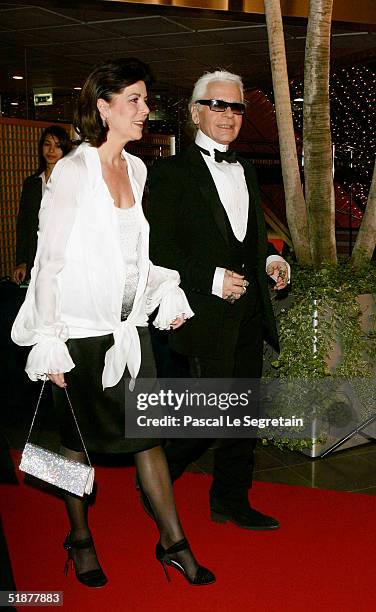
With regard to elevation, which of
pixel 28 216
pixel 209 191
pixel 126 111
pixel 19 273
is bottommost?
pixel 19 273

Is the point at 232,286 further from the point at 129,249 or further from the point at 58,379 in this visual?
the point at 58,379

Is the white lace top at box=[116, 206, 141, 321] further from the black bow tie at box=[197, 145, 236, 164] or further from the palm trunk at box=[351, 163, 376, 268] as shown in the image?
the palm trunk at box=[351, 163, 376, 268]

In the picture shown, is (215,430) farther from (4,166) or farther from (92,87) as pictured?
(4,166)

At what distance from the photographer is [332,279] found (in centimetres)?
407

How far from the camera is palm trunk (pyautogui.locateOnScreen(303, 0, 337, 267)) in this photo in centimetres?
430

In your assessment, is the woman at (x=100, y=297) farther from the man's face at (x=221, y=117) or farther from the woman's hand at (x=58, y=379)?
the man's face at (x=221, y=117)

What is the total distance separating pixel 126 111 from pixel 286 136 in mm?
2137

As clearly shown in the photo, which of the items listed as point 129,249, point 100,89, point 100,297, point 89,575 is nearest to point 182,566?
point 89,575

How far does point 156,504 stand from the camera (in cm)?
266

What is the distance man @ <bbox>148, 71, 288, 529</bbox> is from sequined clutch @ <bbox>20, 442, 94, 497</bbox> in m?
0.67

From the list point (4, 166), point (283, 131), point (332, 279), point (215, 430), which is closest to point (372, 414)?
point (332, 279)

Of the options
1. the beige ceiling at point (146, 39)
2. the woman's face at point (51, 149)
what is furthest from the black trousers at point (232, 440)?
the beige ceiling at point (146, 39)

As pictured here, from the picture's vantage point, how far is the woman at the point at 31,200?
15.8 ft

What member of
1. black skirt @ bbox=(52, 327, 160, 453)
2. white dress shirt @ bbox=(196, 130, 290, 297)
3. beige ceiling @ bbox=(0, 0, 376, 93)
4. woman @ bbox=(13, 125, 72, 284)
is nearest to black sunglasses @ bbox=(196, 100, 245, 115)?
white dress shirt @ bbox=(196, 130, 290, 297)
